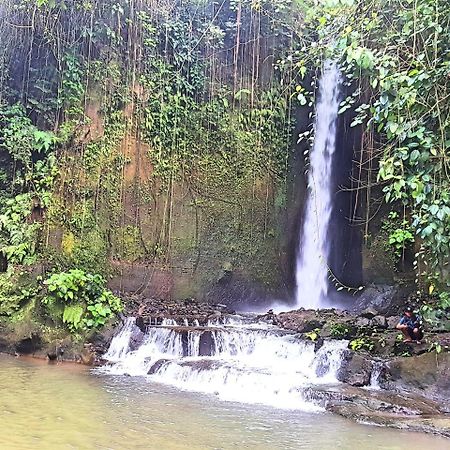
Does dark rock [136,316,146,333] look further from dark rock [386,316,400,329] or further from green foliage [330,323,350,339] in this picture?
dark rock [386,316,400,329]

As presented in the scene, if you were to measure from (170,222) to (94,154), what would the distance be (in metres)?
2.22

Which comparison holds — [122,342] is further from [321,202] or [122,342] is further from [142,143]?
[321,202]

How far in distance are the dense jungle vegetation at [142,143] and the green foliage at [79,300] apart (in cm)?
3

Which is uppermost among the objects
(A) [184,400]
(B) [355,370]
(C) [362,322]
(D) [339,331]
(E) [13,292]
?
(E) [13,292]

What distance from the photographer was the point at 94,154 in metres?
11.8

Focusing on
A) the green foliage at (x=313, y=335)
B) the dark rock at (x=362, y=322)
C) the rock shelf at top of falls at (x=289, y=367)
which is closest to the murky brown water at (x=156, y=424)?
the rock shelf at top of falls at (x=289, y=367)

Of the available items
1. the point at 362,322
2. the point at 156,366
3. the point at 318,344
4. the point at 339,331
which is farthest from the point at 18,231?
the point at 362,322

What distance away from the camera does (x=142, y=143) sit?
12.3 metres

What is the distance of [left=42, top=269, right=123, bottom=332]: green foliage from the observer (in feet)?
30.5

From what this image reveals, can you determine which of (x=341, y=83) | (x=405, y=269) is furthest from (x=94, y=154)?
(x=405, y=269)

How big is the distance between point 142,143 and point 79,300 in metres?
4.18

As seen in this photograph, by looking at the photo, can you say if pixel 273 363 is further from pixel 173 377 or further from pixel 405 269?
pixel 405 269

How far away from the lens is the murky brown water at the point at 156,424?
4.92 meters

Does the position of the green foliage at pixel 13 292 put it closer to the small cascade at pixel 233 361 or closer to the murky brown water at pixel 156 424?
the small cascade at pixel 233 361
